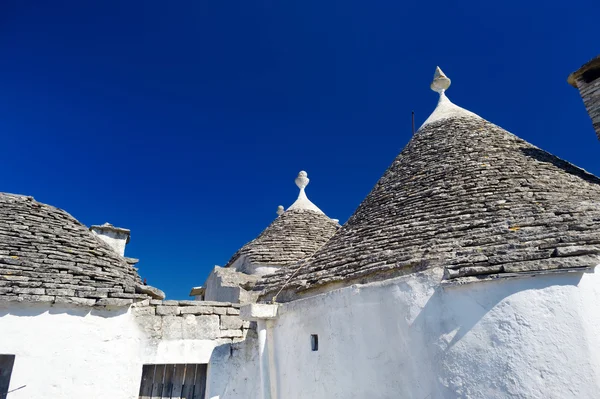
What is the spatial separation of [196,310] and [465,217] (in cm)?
436

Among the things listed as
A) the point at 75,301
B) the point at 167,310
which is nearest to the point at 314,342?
the point at 167,310

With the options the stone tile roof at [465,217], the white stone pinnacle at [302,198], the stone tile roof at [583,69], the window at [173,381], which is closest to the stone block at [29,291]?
the window at [173,381]

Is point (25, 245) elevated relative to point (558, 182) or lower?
lower

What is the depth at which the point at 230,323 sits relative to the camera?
6496mm

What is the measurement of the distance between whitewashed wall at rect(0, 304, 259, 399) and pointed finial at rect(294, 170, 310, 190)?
8.08 meters

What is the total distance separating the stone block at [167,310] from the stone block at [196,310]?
74 mm

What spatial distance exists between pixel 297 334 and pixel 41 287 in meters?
3.58

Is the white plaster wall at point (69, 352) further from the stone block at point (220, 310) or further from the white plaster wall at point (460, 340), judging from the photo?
the white plaster wall at point (460, 340)

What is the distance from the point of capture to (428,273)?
14.1 feet

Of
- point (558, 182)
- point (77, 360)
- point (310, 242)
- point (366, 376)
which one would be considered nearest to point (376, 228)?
point (366, 376)

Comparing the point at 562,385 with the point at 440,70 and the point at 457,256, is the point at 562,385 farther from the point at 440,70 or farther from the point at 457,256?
the point at 440,70

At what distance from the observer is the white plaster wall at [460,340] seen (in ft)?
11.4

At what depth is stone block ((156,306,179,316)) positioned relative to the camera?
6.04m

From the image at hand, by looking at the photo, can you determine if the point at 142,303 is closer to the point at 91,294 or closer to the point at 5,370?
the point at 91,294
